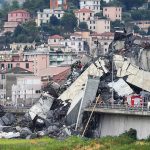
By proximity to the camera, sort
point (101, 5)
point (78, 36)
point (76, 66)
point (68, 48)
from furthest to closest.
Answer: point (101, 5)
point (78, 36)
point (68, 48)
point (76, 66)

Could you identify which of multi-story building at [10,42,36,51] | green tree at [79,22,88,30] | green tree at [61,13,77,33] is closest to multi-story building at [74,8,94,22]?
green tree at [79,22,88,30]

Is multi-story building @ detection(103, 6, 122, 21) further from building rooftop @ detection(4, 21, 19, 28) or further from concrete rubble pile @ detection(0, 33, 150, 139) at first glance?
concrete rubble pile @ detection(0, 33, 150, 139)

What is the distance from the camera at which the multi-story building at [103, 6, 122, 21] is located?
5434 inches

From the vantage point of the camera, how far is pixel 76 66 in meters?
67.5

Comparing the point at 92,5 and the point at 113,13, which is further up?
the point at 92,5

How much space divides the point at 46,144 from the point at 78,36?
74775 mm

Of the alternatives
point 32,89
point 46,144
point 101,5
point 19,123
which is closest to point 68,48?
point 101,5

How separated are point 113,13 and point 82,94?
269 feet

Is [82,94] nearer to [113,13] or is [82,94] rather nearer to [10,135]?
[10,135]

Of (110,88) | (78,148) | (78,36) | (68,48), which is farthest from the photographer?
(78,36)

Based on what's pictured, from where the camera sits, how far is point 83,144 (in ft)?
162

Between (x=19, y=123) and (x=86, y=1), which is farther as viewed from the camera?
(x=86, y=1)

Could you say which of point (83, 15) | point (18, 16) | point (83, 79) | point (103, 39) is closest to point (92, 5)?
point (83, 15)

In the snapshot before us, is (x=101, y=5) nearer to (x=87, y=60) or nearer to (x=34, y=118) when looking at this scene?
(x=87, y=60)
